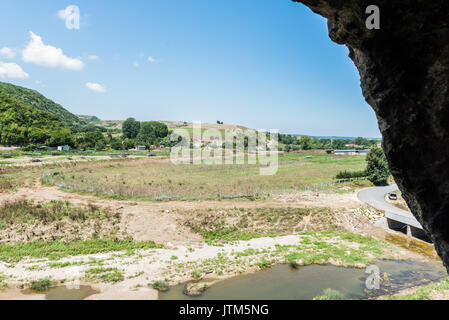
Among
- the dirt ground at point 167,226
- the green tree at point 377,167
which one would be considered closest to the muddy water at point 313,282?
the dirt ground at point 167,226

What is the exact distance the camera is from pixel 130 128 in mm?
152000

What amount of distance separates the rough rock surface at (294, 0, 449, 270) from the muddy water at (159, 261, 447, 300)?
12.1 metres

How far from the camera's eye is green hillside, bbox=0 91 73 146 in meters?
84.0

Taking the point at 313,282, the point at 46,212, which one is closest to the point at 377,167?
the point at 313,282

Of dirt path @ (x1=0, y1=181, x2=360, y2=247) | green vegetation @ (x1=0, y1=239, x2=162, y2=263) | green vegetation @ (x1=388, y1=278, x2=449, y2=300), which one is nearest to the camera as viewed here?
green vegetation @ (x1=388, y1=278, x2=449, y2=300)

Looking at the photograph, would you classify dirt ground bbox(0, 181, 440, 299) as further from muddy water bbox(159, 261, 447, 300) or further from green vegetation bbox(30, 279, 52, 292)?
muddy water bbox(159, 261, 447, 300)

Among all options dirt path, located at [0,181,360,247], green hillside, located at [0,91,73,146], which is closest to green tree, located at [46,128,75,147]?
green hillside, located at [0,91,73,146]

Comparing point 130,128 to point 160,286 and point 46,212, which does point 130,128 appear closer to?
point 46,212

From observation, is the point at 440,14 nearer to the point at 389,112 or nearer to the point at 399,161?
the point at 389,112

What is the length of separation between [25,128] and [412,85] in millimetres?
114017

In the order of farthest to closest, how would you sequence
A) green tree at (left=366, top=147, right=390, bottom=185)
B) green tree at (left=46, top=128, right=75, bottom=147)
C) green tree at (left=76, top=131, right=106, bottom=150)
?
green tree at (left=76, top=131, right=106, bottom=150) < green tree at (left=46, top=128, right=75, bottom=147) < green tree at (left=366, top=147, right=390, bottom=185)

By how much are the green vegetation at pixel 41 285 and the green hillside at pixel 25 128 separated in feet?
298

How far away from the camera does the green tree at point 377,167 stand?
47.9 meters

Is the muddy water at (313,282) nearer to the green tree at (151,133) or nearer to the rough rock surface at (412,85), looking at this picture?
the rough rock surface at (412,85)
